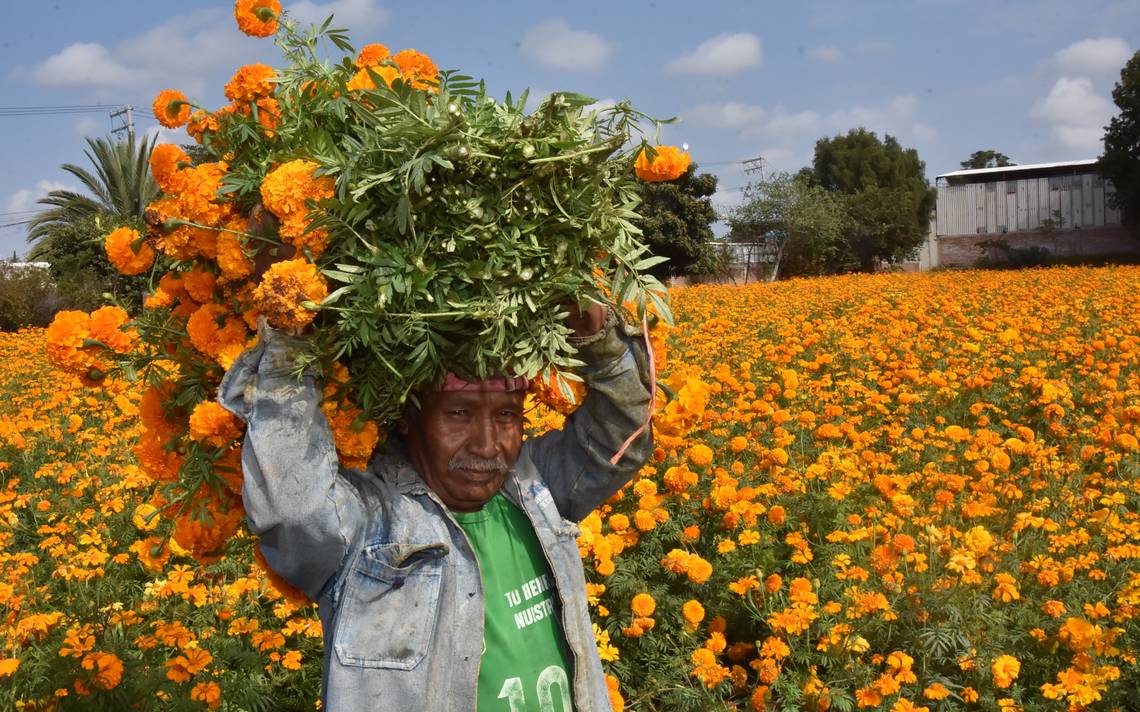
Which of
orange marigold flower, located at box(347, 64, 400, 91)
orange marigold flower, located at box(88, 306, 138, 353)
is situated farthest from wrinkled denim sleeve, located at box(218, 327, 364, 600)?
orange marigold flower, located at box(347, 64, 400, 91)

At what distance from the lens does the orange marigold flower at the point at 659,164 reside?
1.81m

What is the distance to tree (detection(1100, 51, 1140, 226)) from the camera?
3516cm

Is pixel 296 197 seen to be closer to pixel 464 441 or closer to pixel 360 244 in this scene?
pixel 360 244

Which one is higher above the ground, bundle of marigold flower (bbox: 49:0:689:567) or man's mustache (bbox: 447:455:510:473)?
bundle of marigold flower (bbox: 49:0:689:567)

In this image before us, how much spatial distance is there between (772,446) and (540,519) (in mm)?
3418

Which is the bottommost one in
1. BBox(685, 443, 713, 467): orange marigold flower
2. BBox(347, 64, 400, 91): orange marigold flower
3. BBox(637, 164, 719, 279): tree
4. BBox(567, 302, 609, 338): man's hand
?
BBox(685, 443, 713, 467): orange marigold flower

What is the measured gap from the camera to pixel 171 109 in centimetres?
190

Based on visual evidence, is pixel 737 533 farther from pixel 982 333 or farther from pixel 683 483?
pixel 982 333

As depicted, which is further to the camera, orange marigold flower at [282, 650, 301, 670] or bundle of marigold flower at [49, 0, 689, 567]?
orange marigold flower at [282, 650, 301, 670]

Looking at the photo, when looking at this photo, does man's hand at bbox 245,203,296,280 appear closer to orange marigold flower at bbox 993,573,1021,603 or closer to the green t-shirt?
the green t-shirt

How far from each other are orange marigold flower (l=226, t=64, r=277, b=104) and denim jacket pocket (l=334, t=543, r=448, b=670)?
101 cm

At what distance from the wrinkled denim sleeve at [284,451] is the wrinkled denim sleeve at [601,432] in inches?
24.8

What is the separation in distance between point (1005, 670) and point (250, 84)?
3134 millimetres

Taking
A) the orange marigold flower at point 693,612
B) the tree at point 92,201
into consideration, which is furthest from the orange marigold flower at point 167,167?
the tree at point 92,201
